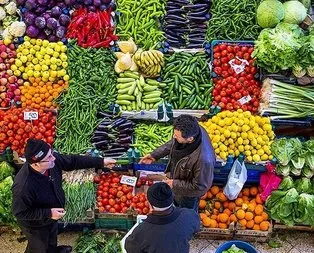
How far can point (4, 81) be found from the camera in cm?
645

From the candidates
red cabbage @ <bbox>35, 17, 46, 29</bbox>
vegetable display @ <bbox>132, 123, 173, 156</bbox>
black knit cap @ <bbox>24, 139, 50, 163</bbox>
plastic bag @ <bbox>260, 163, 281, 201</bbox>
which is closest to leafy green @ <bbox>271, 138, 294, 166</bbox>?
plastic bag @ <bbox>260, 163, 281, 201</bbox>

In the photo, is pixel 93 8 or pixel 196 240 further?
pixel 93 8

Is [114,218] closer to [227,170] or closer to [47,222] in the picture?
[47,222]

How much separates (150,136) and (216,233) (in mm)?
1324

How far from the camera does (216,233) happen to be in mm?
5781

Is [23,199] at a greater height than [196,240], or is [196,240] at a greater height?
[23,199]

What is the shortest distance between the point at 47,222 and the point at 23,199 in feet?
1.67

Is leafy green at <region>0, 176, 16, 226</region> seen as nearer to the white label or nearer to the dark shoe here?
the dark shoe

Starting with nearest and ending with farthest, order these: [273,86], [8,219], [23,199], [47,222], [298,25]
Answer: [23,199] → [47,222] → [8,219] → [273,86] → [298,25]

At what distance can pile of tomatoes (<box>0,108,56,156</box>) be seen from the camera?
19.4ft

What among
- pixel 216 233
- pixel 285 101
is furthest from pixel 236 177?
pixel 285 101

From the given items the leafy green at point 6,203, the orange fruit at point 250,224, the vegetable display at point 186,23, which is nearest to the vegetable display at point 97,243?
the leafy green at point 6,203

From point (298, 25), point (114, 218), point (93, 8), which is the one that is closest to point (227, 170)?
point (114, 218)

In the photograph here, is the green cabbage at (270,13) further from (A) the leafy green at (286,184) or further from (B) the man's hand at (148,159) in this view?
(B) the man's hand at (148,159)
